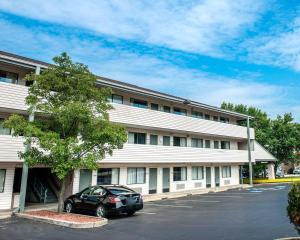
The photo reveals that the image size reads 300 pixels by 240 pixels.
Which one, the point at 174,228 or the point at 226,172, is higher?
the point at 226,172

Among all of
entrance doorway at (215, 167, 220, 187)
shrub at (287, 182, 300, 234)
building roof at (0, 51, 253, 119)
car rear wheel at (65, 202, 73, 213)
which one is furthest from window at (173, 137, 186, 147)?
shrub at (287, 182, 300, 234)

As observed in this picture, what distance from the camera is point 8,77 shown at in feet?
61.2

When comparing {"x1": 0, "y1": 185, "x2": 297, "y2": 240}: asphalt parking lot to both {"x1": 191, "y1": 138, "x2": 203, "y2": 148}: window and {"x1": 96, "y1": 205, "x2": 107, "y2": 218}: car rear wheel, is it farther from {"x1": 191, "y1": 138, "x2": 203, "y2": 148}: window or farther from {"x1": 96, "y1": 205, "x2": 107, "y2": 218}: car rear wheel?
{"x1": 191, "y1": 138, "x2": 203, "y2": 148}: window

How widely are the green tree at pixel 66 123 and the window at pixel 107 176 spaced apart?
7.81 m

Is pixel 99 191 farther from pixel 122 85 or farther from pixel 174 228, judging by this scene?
pixel 122 85

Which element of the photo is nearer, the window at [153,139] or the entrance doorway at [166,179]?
the window at [153,139]

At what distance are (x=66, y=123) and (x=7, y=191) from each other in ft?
21.5

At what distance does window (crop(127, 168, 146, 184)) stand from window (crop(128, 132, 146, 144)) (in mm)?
2296

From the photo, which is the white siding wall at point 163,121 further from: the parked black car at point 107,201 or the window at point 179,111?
the parked black car at point 107,201

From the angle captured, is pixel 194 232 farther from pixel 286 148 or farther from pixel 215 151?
pixel 286 148

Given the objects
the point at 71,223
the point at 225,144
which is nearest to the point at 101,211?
the point at 71,223

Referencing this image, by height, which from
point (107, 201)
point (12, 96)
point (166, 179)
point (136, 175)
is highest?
point (12, 96)

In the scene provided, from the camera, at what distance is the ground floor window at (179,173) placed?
2933 centimetres

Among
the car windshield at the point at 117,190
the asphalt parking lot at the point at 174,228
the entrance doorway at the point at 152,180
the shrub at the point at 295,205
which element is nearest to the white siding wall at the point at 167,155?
the entrance doorway at the point at 152,180
